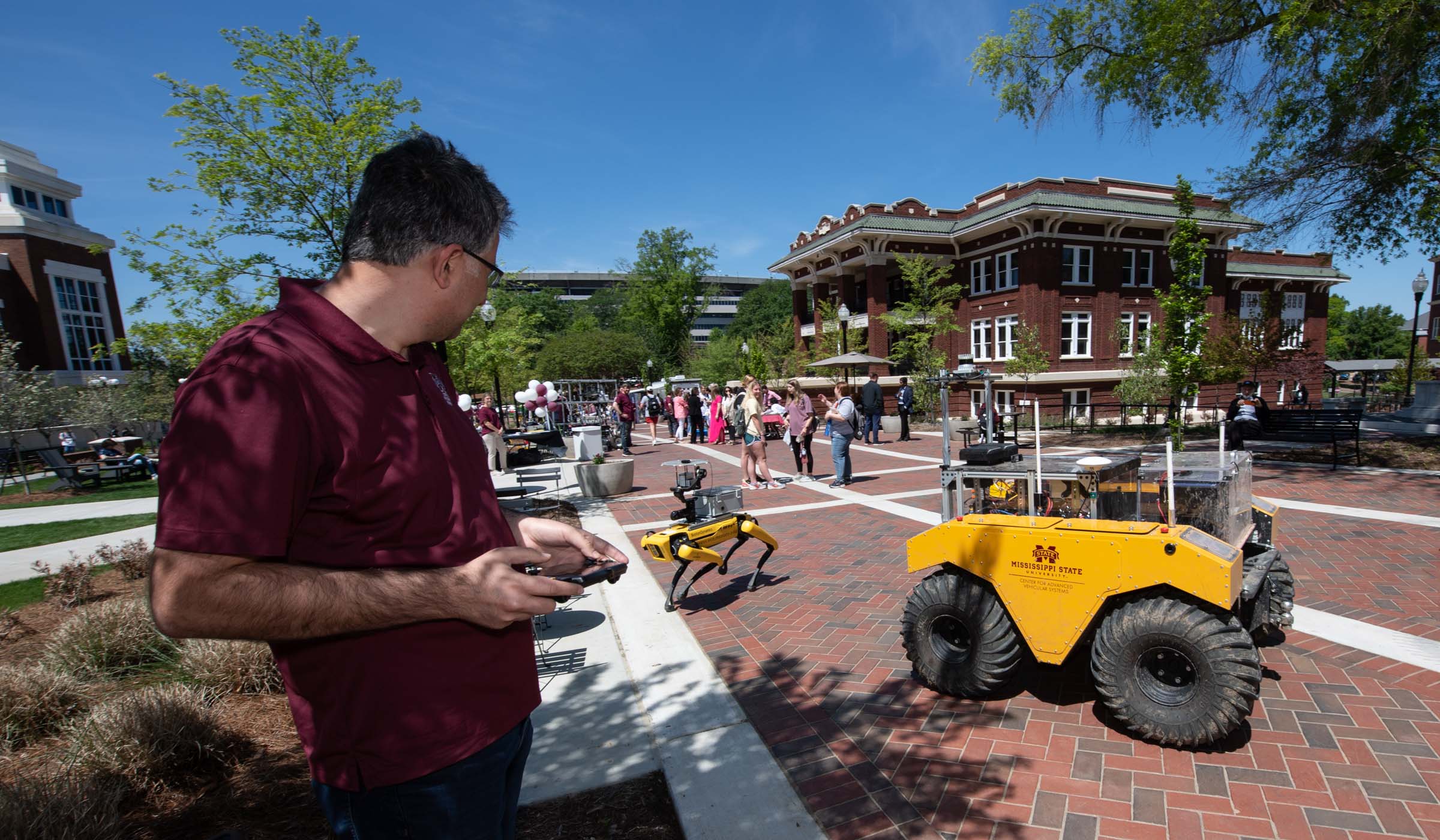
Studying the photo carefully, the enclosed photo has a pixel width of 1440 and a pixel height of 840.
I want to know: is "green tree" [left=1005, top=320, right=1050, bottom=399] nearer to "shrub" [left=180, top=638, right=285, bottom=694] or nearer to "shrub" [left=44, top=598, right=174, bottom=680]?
"shrub" [left=180, top=638, right=285, bottom=694]

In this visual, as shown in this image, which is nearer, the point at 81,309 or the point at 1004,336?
the point at 1004,336

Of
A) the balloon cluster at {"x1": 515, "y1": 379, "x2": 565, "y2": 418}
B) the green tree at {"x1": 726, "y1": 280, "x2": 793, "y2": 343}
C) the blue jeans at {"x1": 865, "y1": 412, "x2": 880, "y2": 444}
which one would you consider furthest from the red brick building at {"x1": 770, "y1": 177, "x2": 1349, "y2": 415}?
the green tree at {"x1": 726, "y1": 280, "x2": 793, "y2": 343}

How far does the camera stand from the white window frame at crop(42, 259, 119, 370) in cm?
2836

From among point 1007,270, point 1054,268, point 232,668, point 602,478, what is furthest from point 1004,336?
point 232,668

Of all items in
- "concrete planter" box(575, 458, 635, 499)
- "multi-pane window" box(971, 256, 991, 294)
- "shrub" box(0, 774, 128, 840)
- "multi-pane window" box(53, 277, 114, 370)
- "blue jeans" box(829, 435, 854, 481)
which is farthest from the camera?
"multi-pane window" box(53, 277, 114, 370)

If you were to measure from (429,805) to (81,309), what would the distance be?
140 feet

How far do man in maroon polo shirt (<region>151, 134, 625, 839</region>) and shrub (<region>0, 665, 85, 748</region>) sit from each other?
3.58 meters

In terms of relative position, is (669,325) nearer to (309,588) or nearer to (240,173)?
(240,173)

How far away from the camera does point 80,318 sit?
30094 mm

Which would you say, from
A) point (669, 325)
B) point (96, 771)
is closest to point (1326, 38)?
point (96, 771)

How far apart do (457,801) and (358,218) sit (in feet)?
4.14

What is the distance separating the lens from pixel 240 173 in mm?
6938

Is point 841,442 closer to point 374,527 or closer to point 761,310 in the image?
point 374,527

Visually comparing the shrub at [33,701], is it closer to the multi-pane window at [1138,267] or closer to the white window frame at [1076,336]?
the white window frame at [1076,336]
